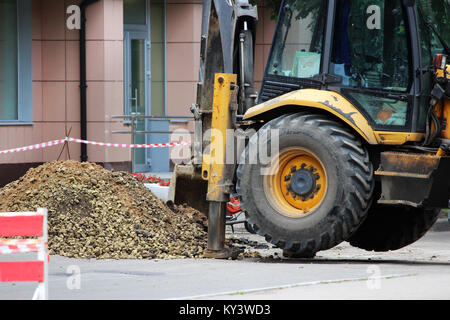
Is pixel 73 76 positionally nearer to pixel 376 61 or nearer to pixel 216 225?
pixel 216 225

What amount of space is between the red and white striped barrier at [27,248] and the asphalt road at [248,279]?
30.1 inches

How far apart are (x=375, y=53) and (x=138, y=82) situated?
41.5 ft

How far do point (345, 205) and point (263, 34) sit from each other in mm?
14045

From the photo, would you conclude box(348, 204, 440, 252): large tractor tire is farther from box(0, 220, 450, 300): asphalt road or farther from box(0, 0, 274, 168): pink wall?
box(0, 0, 274, 168): pink wall

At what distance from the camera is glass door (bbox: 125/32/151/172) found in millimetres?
22828

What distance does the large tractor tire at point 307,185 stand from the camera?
10695 mm

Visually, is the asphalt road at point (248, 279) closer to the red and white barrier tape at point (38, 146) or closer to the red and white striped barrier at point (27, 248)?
the red and white striped barrier at point (27, 248)

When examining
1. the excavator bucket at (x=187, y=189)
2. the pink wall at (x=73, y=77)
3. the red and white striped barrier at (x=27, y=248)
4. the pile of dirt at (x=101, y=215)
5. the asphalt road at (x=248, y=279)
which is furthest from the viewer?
the pink wall at (x=73, y=77)

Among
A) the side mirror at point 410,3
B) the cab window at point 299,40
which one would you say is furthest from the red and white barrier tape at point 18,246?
the side mirror at point 410,3

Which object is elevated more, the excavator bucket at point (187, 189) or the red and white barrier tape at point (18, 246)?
the red and white barrier tape at point (18, 246)

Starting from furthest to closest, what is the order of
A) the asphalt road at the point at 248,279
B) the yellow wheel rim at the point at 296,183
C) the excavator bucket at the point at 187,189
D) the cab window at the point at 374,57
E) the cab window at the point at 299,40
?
the excavator bucket at the point at 187,189, the cab window at the point at 299,40, the yellow wheel rim at the point at 296,183, the cab window at the point at 374,57, the asphalt road at the point at 248,279
